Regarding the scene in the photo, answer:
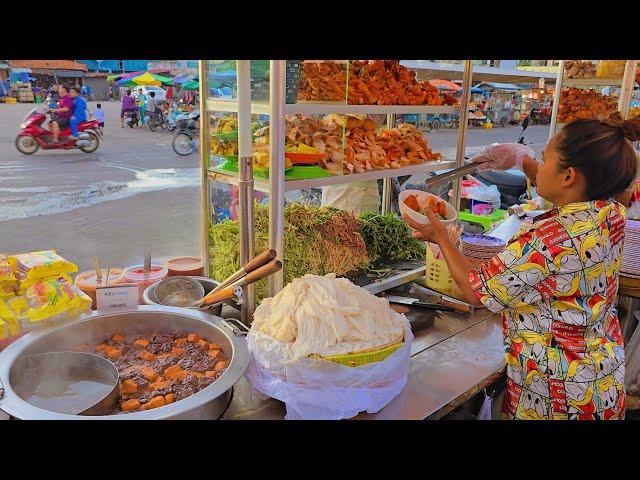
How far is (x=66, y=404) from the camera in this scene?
1324 mm

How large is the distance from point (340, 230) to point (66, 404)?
4.98ft

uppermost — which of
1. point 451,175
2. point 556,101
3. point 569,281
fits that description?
point 556,101

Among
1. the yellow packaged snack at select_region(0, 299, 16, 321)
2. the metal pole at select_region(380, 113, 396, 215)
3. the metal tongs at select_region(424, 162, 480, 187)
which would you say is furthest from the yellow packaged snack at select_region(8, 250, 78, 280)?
Result: the metal pole at select_region(380, 113, 396, 215)

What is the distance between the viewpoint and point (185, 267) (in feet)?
7.17

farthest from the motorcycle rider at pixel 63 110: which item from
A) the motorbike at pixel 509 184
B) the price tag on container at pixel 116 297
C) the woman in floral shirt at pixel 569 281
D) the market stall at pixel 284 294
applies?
the woman in floral shirt at pixel 569 281

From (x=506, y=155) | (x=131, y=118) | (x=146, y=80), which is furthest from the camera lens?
(x=146, y=80)

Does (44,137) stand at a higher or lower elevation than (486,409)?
higher

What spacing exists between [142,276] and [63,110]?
827 cm

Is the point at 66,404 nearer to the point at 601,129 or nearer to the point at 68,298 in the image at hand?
the point at 68,298

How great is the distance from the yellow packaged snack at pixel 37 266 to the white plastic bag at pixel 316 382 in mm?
706

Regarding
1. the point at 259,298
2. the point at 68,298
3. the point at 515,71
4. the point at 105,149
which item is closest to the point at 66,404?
the point at 68,298

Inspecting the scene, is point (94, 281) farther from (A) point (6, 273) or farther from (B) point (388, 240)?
(B) point (388, 240)

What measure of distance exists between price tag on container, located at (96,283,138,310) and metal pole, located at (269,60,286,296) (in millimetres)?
541

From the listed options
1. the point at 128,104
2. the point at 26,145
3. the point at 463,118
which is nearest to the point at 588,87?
the point at 463,118
